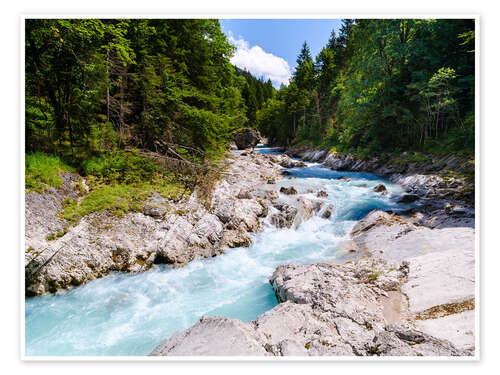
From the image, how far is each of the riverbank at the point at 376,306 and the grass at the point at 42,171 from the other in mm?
5499

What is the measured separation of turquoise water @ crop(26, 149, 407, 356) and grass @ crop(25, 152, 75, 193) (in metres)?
2.88

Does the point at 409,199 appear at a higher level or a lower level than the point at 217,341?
higher

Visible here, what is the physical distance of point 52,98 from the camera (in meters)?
6.55

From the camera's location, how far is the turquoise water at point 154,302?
380 centimetres

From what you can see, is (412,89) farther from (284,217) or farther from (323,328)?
(323,328)

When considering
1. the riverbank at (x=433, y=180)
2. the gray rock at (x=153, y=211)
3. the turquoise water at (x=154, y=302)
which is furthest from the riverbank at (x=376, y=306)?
the gray rock at (x=153, y=211)

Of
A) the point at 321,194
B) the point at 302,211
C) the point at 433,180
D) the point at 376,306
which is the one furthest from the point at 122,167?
the point at 433,180

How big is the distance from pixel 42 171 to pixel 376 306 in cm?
905

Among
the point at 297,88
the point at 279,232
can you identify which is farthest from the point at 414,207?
the point at 297,88

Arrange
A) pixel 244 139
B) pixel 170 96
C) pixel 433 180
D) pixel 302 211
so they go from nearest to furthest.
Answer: pixel 170 96, pixel 302 211, pixel 433 180, pixel 244 139

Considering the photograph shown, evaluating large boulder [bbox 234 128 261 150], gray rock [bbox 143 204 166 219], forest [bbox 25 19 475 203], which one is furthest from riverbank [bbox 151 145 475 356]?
large boulder [bbox 234 128 261 150]

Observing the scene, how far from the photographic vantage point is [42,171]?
5.88m

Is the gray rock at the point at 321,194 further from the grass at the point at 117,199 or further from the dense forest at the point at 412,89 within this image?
the dense forest at the point at 412,89
